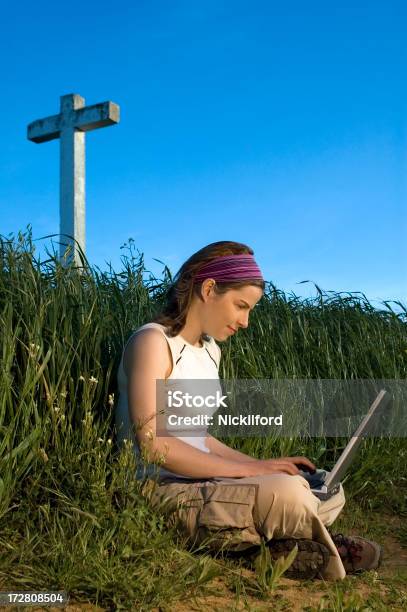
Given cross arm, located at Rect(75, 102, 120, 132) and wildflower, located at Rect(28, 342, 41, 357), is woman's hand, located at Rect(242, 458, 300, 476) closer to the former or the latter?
wildflower, located at Rect(28, 342, 41, 357)

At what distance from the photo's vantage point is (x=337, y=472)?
3176 mm

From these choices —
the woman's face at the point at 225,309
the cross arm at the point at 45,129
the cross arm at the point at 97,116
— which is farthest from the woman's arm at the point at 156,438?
the cross arm at the point at 45,129

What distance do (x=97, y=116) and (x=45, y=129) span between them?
93 centimetres

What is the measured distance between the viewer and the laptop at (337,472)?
3.15 m

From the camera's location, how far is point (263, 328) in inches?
210

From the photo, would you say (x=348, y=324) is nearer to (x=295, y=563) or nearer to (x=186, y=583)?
(x=295, y=563)

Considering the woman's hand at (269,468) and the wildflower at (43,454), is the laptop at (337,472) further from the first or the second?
the wildflower at (43,454)

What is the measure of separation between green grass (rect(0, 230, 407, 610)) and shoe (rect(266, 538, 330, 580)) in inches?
4.3

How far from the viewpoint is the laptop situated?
10.3ft

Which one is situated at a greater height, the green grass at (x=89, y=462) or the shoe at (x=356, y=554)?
the green grass at (x=89, y=462)

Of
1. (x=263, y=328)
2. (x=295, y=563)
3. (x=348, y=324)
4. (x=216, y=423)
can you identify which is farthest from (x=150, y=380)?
(x=348, y=324)

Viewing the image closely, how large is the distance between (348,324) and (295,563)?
3.37 metres

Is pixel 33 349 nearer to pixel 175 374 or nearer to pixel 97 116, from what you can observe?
pixel 175 374

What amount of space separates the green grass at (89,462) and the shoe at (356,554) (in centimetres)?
14
